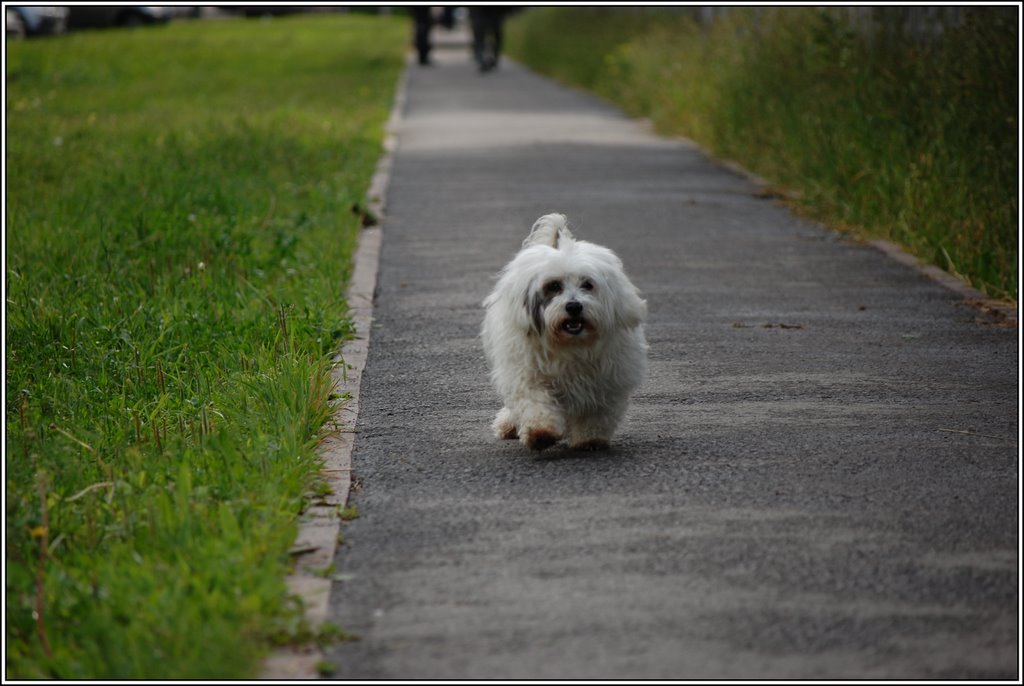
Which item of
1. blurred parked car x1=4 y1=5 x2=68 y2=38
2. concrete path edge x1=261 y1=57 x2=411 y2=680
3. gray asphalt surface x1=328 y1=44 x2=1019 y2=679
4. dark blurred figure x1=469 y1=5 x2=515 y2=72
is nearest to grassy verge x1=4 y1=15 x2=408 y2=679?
concrete path edge x1=261 y1=57 x2=411 y2=680

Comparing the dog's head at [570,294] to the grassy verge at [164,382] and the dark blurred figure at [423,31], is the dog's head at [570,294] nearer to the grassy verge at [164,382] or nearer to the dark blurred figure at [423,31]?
the grassy verge at [164,382]

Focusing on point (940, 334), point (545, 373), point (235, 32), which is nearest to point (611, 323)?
point (545, 373)

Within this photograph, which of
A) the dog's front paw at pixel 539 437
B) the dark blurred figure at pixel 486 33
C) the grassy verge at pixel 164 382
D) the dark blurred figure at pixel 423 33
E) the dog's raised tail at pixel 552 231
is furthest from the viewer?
the dark blurred figure at pixel 423 33

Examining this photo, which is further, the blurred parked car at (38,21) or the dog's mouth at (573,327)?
the blurred parked car at (38,21)

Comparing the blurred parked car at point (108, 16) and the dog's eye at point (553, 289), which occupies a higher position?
the dog's eye at point (553, 289)

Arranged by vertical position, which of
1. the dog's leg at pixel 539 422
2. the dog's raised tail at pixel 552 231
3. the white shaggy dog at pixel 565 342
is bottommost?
the dog's leg at pixel 539 422

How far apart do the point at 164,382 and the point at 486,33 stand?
3639cm

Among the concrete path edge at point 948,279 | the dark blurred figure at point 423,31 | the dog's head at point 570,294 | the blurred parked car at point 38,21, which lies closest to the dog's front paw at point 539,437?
the dog's head at point 570,294

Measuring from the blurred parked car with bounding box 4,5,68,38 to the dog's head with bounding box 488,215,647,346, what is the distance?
5096 centimetres

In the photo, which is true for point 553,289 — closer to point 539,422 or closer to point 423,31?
point 539,422

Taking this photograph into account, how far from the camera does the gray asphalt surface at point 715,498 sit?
4418mm

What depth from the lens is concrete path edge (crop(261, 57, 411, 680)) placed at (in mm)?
4355

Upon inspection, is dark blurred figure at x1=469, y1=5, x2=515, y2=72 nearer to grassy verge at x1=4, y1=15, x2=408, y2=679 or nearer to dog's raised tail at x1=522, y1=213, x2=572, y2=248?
grassy verge at x1=4, y1=15, x2=408, y2=679

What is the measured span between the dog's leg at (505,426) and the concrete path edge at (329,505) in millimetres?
633
